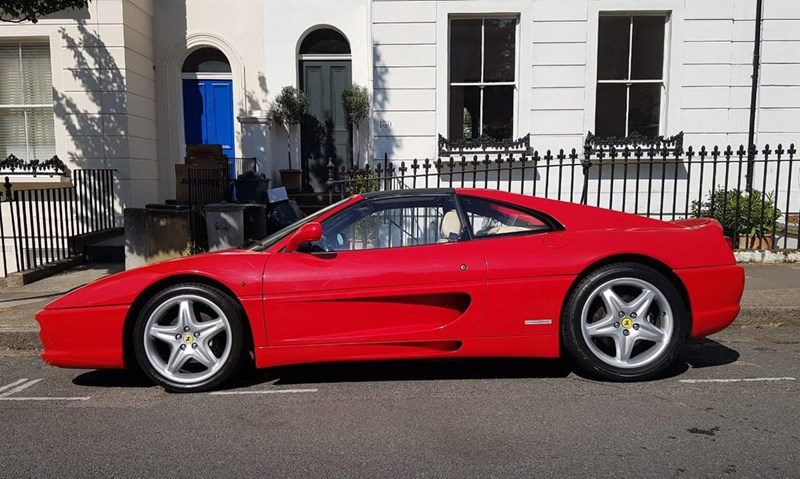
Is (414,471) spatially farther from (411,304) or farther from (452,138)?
(452,138)

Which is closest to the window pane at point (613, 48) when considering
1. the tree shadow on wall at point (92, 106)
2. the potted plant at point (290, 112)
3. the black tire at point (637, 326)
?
the potted plant at point (290, 112)

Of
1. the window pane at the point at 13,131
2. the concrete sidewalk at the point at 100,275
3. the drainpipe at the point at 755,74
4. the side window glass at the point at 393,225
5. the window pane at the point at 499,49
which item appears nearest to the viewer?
the side window glass at the point at 393,225

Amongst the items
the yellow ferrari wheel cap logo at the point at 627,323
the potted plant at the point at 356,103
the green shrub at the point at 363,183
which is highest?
the potted plant at the point at 356,103

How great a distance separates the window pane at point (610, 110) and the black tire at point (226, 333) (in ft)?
26.4

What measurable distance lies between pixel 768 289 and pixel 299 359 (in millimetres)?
5317

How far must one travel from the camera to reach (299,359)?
14.1ft

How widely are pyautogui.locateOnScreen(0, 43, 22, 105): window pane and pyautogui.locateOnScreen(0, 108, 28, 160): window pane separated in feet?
0.64

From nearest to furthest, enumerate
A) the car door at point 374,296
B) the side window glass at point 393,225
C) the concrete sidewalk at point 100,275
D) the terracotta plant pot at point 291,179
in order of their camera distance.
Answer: the car door at point 374,296 → the side window glass at point 393,225 → the concrete sidewalk at point 100,275 → the terracotta plant pot at point 291,179

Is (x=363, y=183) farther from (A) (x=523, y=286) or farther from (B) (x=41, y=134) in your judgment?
(B) (x=41, y=134)

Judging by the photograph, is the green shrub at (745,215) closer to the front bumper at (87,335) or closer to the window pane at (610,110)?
the window pane at (610,110)

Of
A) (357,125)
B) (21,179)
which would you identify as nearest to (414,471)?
(357,125)

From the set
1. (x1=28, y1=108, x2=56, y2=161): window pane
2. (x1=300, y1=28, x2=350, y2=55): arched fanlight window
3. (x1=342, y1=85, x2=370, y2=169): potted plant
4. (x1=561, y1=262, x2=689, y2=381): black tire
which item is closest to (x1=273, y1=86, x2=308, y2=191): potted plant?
(x1=342, y1=85, x2=370, y2=169): potted plant

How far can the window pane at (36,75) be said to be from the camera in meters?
10.9

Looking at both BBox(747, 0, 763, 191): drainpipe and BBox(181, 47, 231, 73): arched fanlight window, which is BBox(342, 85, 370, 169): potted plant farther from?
BBox(747, 0, 763, 191): drainpipe
